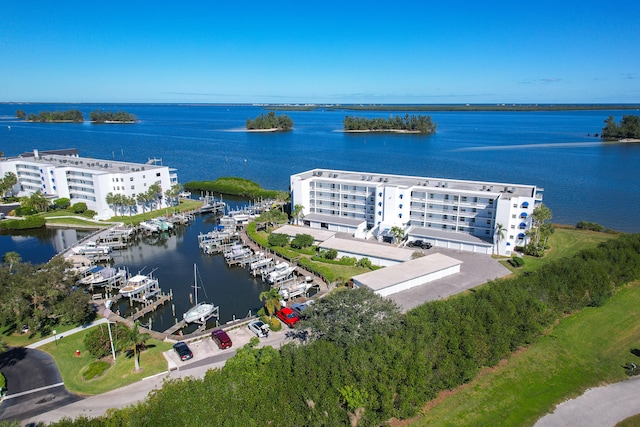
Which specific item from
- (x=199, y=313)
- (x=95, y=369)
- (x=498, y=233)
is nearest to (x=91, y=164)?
(x=199, y=313)

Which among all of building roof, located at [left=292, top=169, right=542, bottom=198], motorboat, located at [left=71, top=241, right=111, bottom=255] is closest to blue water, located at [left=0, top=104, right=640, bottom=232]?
building roof, located at [left=292, top=169, right=542, bottom=198]

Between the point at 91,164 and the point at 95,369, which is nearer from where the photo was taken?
the point at 95,369

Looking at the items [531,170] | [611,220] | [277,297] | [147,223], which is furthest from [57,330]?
[531,170]

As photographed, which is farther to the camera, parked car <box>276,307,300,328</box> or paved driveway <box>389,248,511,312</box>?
paved driveway <box>389,248,511,312</box>

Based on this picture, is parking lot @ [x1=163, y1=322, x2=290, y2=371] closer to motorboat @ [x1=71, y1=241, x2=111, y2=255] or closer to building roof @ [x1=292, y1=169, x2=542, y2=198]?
motorboat @ [x1=71, y1=241, x2=111, y2=255]

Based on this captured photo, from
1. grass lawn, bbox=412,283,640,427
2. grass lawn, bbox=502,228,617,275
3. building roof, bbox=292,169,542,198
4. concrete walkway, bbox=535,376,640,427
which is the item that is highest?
building roof, bbox=292,169,542,198

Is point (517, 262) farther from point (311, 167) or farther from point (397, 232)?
point (311, 167)

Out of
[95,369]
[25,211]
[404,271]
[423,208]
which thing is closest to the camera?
[95,369]
